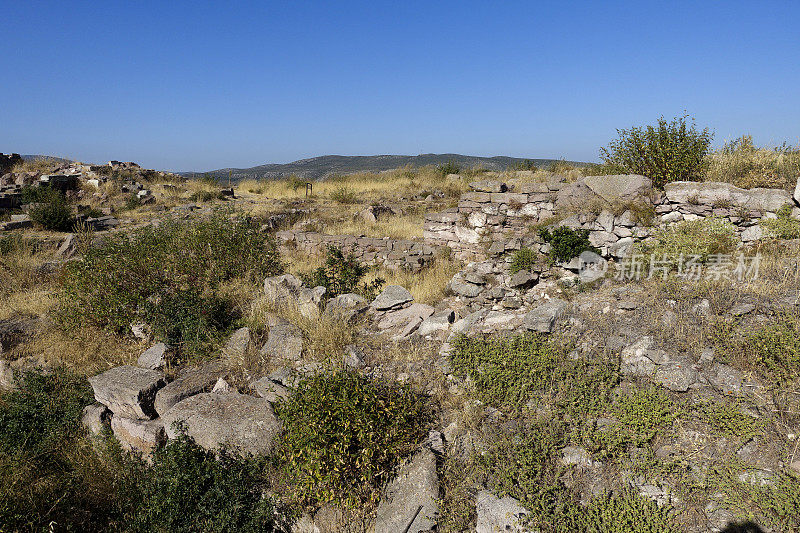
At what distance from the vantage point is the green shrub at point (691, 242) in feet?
20.8

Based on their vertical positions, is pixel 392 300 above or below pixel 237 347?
above

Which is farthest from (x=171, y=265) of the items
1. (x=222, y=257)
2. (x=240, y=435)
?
(x=240, y=435)

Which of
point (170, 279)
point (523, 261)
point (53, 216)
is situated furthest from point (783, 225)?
point (53, 216)

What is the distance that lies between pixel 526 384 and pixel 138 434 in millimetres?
4127

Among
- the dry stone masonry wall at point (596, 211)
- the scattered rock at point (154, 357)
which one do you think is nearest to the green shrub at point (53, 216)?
the scattered rock at point (154, 357)

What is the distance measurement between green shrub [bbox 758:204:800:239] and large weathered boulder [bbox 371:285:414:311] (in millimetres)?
5824

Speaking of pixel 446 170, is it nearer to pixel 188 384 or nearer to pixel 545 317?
pixel 545 317

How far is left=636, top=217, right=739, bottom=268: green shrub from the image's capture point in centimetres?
633

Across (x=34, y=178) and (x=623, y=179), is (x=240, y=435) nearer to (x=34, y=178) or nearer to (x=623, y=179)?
(x=623, y=179)

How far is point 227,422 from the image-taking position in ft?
13.6

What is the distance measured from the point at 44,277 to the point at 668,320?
11390mm

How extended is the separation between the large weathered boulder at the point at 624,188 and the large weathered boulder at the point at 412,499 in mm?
6313

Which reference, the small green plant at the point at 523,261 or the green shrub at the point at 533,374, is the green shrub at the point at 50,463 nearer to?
the green shrub at the point at 533,374

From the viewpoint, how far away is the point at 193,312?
5.89m
